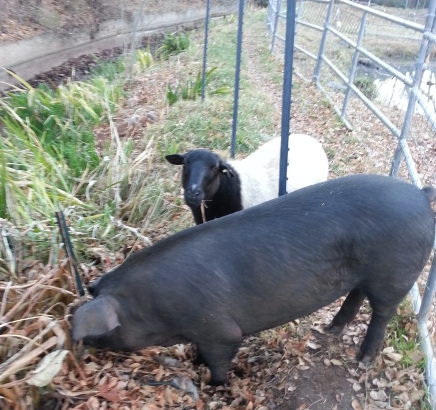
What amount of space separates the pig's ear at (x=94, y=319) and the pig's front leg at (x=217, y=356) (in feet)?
1.77

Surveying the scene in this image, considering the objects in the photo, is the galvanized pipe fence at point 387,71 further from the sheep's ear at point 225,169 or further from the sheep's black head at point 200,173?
the sheep's black head at point 200,173

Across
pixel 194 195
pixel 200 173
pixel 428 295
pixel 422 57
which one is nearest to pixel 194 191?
pixel 194 195

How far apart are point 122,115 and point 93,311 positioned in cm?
526

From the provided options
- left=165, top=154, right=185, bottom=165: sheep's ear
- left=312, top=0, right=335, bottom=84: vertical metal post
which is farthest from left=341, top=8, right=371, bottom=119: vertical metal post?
left=165, top=154, right=185, bottom=165: sheep's ear

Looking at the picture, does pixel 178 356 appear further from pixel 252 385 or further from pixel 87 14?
pixel 87 14

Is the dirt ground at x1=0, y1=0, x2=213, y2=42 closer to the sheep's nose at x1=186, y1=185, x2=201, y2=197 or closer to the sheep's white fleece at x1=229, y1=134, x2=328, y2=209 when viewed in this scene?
the sheep's white fleece at x1=229, y1=134, x2=328, y2=209

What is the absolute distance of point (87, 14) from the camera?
61.8 feet

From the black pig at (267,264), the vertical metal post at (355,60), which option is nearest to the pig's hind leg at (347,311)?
the black pig at (267,264)

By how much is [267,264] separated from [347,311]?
0.89 m

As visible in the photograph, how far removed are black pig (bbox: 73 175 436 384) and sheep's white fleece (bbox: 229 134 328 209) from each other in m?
1.51

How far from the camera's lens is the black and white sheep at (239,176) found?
3.83 metres

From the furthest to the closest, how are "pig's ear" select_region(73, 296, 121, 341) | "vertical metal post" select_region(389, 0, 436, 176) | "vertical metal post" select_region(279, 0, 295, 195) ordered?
"vertical metal post" select_region(389, 0, 436, 176) → "vertical metal post" select_region(279, 0, 295, 195) → "pig's ear" select_region(73, 296, 121, 341)

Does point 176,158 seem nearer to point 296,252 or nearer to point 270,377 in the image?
point 296,252

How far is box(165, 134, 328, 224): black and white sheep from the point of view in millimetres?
3826
